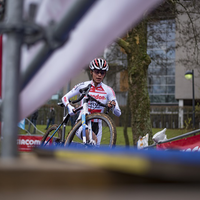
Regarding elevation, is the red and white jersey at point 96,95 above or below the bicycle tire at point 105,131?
above

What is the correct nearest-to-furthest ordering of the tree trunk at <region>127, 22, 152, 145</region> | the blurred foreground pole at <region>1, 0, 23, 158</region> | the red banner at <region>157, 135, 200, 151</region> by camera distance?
1. the blurred foreground pole at <region>1, 0, 23, 158</region>
2. the red banner at <region>157, 135, 200, 151</region>
3. the tree trunk at <region>127, 22, 152, 145</region>

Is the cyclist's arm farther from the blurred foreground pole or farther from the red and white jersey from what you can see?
the blurred foreground pole

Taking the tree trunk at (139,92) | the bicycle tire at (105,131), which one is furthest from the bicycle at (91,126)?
the tree trunk at (139,92)

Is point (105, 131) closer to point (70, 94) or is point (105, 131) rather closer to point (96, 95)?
point (96, 95)

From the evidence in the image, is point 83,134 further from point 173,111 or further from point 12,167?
point 173,111

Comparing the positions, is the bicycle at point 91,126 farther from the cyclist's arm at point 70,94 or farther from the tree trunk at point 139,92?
the tree trunk at point 139,92

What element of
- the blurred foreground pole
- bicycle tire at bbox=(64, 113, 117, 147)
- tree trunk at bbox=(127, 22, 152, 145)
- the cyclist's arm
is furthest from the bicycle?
tree trunk at bbox=(127, 22, 152, 145)

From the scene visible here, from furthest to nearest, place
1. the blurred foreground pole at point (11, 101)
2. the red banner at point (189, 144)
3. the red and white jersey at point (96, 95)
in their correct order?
the red and white jersey at point (96, 95), the red banner at point (189, 144), the blurred foreground pole at point (11, 101)

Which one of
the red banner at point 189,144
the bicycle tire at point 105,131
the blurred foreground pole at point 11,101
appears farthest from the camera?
the red banner at point 189,144

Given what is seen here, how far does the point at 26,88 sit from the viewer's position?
1.47 meters

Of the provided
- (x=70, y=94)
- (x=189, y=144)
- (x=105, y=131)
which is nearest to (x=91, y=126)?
(x=105, y=131)

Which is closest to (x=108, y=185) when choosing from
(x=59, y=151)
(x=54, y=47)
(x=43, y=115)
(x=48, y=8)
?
(x=59, y=151)

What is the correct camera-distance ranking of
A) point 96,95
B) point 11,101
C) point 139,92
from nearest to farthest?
point 11,101
point 96,95
point 139,92

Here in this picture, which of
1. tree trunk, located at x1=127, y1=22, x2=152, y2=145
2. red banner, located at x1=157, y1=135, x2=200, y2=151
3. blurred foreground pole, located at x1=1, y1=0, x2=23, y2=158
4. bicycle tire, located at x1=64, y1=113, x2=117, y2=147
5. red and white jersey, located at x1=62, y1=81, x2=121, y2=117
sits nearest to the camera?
blurred foreground pole, located at x1=1, y1=0, x2=23, y2=158
